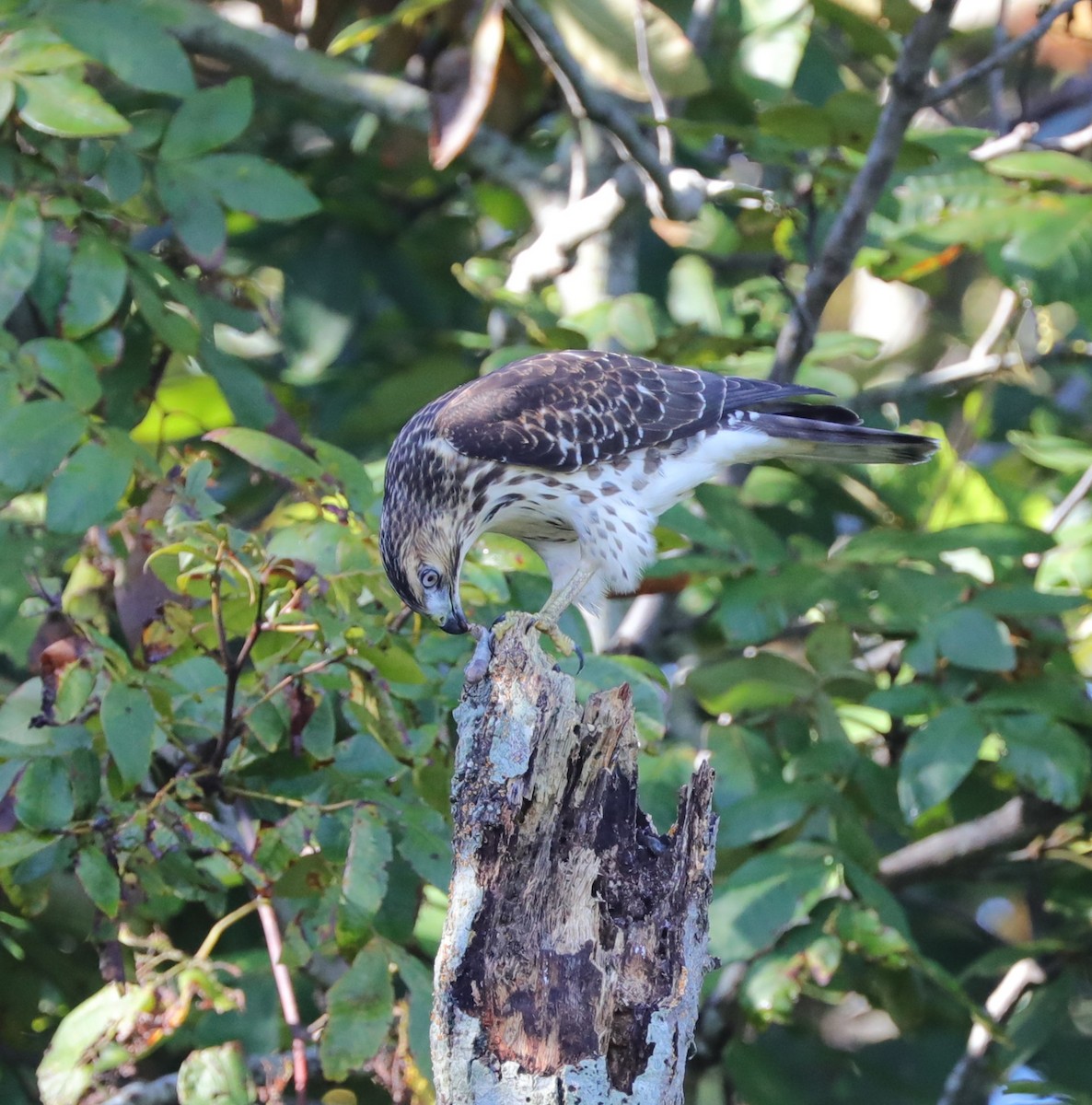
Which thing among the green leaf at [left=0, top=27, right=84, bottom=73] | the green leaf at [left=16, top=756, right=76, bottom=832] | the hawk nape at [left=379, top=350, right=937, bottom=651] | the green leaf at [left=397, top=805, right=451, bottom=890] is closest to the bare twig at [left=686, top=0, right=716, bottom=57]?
the hawk nape at [left=379, top=350, right=937, bottom=651]

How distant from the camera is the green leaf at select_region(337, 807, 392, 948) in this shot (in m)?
2.91

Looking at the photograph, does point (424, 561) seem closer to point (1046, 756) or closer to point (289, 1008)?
point (289, 1008)

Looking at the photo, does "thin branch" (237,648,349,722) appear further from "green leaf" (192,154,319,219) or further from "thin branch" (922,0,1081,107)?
"thin branch" (922,0,1081,107)

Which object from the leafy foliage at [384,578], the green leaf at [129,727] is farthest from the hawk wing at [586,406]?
the green leaf at [129,727]

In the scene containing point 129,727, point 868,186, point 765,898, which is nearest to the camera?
point 129,727

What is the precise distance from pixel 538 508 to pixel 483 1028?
6.85ft

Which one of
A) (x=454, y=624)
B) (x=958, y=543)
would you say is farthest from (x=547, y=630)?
(x=958, y=543)

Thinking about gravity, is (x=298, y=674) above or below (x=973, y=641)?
above

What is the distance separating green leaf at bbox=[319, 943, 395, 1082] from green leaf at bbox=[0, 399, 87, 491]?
1292 millimetres

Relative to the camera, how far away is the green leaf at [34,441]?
3.22m

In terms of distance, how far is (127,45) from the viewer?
3.94 metres

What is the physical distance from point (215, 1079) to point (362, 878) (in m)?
0.68

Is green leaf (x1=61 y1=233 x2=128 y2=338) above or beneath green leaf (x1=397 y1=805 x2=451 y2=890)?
above

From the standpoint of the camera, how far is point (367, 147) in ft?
21.4
